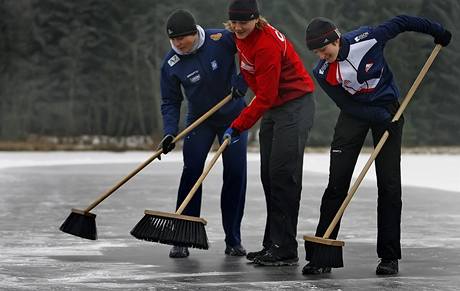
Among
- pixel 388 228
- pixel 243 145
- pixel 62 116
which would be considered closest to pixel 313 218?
pixel 243 145

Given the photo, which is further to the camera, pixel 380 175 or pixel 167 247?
pixel 167 247

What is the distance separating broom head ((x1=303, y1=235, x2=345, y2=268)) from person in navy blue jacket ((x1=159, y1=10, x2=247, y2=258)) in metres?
1.34

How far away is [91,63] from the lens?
32.1m

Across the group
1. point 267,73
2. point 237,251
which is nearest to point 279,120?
point 267,73

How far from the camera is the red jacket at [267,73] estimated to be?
6.88 meters

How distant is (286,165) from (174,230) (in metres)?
0.84

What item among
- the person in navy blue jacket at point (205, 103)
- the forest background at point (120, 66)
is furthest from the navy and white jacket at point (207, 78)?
the forest background at point (120, 66)

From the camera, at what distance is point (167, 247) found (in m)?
8.29

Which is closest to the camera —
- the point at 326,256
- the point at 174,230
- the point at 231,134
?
the point at 326,256

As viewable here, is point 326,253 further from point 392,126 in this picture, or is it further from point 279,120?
point 279,120

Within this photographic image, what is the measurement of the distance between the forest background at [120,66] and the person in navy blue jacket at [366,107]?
24.3 meters

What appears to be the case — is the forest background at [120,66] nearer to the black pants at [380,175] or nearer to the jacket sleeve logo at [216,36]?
the jacket sleeve logo at [216,36]

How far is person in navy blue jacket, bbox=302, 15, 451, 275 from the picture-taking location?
21.7ft

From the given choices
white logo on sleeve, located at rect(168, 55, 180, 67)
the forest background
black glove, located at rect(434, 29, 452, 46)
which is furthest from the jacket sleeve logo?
the forest background
